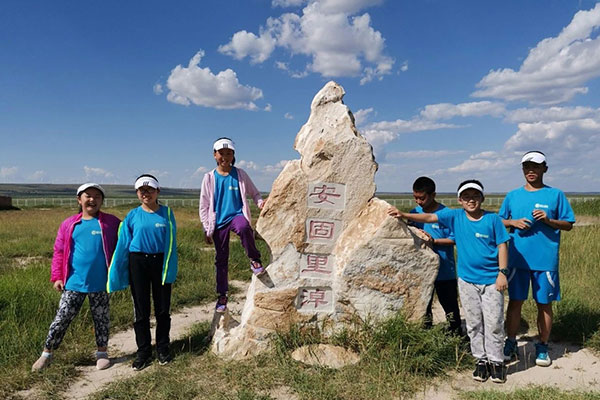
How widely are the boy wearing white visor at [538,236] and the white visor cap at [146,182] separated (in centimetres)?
342

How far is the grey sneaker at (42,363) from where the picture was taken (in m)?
3.80

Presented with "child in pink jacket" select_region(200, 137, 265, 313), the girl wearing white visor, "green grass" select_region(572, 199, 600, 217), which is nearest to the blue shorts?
"child in pink jacket" select_region(200, 137, 265, 313)

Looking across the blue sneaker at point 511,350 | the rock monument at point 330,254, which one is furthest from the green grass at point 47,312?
the blue sneaker at point 511,350

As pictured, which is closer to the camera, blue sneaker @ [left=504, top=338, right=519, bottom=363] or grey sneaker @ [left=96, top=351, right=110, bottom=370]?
grey sneaker @ [left=96, top=351, right=110, bottom=370]

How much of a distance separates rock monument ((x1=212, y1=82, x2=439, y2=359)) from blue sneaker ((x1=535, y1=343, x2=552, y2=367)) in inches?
48.3

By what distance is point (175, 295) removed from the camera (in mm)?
6500

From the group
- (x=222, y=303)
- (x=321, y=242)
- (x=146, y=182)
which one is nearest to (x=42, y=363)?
(x=222, y=303)

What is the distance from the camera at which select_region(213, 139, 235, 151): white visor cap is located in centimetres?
416

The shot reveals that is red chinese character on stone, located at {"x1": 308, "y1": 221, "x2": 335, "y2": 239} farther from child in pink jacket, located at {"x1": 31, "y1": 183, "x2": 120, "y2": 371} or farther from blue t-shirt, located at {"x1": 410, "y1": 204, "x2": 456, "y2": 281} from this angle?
child in pink jacket, located at {"x1": 31, "y1": 183, "x2": 120, "y2": 371}

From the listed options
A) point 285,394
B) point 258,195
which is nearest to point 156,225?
point 258,195

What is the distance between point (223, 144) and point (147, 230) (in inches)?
45.0

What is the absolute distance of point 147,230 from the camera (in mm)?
3852

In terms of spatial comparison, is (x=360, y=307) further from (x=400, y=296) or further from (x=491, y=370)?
(x=491, y=370)

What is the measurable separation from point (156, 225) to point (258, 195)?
1.08 meters
